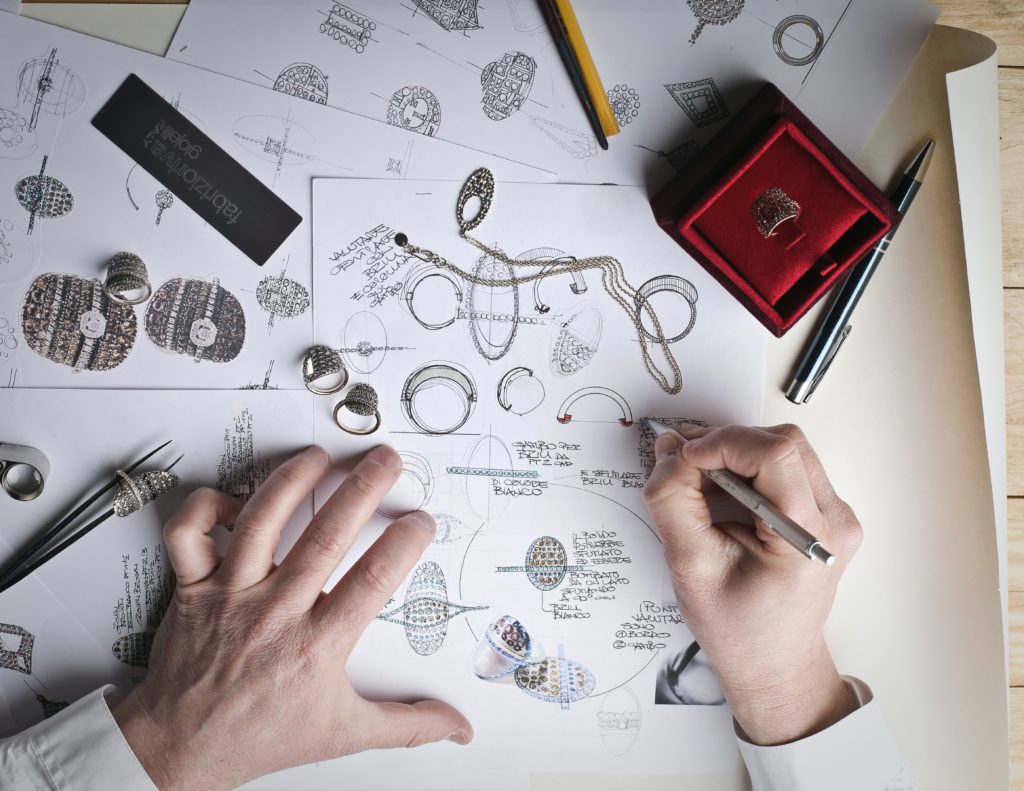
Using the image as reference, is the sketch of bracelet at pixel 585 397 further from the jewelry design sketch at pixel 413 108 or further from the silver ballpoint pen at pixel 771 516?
the jewelry design sketch at pixel 413 108

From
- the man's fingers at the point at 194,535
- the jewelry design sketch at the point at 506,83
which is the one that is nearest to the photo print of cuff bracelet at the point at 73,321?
the man's fingers at the point at 194,535

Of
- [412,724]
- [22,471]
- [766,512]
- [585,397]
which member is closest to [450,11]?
[585,397]

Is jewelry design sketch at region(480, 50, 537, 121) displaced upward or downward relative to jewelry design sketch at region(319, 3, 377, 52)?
upward

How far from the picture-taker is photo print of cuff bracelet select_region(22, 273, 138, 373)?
1051 millimetres

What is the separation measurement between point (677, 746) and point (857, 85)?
43.1 inches

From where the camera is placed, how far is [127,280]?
1.01m

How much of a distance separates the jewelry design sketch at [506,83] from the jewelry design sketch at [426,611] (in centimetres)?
72

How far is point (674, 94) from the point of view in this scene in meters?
1.04

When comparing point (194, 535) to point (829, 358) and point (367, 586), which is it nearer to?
point (367, 586)

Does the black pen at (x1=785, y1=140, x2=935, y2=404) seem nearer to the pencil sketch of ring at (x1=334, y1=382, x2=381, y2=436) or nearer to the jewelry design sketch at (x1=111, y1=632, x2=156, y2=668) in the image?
the pencil sketch of ring at (x1=334, y1=382, x2=381, y2=436)

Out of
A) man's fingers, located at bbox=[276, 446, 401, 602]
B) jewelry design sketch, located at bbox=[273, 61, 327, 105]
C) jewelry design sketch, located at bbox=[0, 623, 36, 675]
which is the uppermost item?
jewelry design sketch, located at bbox=[273, 61, 327, 105]

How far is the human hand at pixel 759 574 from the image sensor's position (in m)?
0.93

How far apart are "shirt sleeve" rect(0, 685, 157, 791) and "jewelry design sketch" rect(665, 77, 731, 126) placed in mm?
1271

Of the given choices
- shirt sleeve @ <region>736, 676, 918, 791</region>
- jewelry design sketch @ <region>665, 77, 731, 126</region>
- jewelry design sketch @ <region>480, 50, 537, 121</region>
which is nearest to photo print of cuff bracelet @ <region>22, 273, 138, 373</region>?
jewelry design sketch @ <region>480, 50, 537, 121</region>
